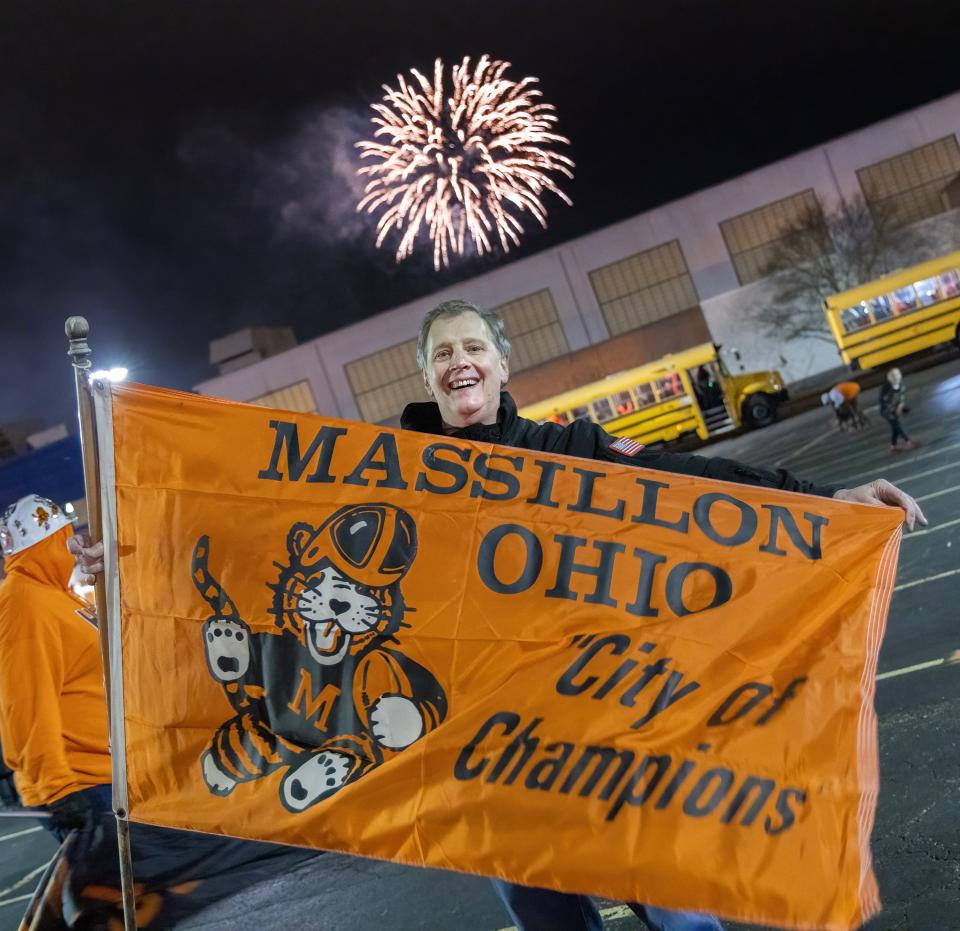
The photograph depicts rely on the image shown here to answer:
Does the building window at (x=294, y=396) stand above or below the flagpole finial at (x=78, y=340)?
above

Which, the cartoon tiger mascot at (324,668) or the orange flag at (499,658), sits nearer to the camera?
the orange flag at (499,658)

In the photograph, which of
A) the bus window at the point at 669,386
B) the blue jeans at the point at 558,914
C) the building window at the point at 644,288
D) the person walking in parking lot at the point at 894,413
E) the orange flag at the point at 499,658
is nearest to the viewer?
the orange flag at the point at 499,658

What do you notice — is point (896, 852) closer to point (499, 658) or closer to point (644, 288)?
point (499, 658)

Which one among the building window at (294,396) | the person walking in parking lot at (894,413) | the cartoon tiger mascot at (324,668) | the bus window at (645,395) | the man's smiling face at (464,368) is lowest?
the person walking in parking lot at (894,413)

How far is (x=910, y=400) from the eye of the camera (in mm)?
20500

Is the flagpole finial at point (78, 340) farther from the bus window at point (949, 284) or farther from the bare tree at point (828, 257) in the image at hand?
the bare tree at point (828, 257)

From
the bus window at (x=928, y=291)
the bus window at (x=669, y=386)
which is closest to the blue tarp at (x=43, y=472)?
the bus window at (x=669, y=386)

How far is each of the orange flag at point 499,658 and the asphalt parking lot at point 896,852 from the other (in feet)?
4.46

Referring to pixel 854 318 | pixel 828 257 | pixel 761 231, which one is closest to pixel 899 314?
pixel 854 318

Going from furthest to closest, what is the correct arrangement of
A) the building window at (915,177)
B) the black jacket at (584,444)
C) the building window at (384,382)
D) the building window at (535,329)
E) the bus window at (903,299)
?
the building window at (384,382) < the building window at (535,329) < the building window at (915,177) < the bus window at (903,299) < the black jacket at (584,444)

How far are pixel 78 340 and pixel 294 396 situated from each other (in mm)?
44207

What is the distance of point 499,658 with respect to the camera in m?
2.67

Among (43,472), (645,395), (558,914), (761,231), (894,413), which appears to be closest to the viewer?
(558,914)

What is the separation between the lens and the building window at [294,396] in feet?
151
